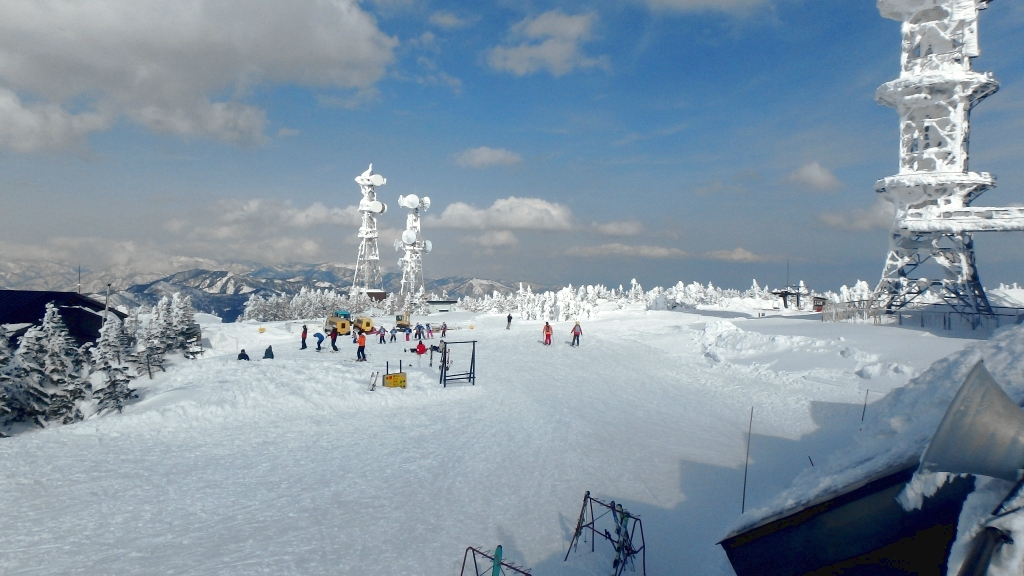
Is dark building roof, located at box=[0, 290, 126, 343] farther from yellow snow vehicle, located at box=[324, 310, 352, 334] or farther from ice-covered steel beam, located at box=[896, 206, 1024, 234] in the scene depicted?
ice-covered steel beam, located at box=[896, 206, 1024, 234]

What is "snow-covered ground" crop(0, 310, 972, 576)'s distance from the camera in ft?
29.2

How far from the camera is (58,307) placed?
98.8 ft

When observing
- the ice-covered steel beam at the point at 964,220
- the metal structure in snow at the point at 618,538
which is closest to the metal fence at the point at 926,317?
the ice-covered steel beam at the point at 964,220

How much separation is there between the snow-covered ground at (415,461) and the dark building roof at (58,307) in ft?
43.3

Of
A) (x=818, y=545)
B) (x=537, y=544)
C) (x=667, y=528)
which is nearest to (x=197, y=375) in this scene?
(x=537, y=544)

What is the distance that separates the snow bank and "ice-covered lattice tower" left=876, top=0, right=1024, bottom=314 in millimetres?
28208

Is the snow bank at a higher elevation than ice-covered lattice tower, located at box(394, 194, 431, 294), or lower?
lower

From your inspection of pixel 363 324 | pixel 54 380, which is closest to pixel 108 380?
pixel 54 380

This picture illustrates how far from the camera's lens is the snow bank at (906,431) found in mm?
5993

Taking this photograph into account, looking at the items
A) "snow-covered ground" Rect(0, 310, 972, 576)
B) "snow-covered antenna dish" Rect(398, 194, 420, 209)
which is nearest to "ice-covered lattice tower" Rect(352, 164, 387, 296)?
"snow-covered antenna dish" Rect(398, 194, 420, 209)

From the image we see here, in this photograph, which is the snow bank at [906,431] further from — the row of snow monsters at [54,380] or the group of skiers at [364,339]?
the row of snow monsters at [54,380]

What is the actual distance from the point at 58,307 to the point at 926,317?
49.6 metres

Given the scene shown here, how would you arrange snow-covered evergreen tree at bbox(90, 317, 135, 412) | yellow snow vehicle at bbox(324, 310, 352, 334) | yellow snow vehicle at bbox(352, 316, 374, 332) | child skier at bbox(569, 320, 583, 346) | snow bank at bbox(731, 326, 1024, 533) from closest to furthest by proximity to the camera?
snow bank at bbox(731, 326, 1024, 533) < snow-covered evergreen tree at bbox(90, 317, 135, 412) < child skier at bbox(569, 320, 583, 346) < yellow snow vehicle at bbox(324, 310, 352, 334) < yellow snow vehicle at bbox(352, 316, 374, 332)

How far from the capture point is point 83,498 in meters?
10.6
